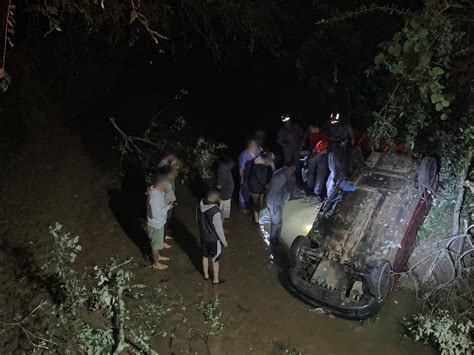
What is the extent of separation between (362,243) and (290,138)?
3752 millimetres

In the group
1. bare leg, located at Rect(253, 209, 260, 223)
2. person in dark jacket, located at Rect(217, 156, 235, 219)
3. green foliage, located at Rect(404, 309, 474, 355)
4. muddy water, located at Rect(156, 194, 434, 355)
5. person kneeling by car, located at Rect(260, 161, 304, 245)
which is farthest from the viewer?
bare leg, located at Rect(253, 209, 260, 223)

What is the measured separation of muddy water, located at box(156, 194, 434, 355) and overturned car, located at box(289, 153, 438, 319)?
0.28 metres

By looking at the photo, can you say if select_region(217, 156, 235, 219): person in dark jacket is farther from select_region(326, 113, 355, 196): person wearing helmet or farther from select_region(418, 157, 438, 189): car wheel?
select_region(418, 157, 438, 189): car wheel

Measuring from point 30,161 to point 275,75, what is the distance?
889 cm

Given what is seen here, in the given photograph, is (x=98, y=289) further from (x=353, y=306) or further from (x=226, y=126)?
(x=226, y=126)

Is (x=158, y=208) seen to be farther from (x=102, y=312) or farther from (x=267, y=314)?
(x=267, y=314)

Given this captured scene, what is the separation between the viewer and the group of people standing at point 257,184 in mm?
6590

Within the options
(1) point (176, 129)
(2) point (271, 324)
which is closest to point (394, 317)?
(2) point (271, 324)

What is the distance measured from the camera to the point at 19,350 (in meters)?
5.45

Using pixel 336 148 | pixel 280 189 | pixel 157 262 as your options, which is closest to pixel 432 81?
pixel 280 189

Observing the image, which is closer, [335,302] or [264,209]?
[335,302]

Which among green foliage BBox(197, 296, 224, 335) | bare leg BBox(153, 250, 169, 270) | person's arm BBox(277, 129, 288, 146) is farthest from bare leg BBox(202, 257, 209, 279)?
person's arm BBox(277, 129, 288, 146)

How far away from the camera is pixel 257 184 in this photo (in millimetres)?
8188

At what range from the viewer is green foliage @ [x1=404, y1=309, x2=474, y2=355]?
5.76 metres
